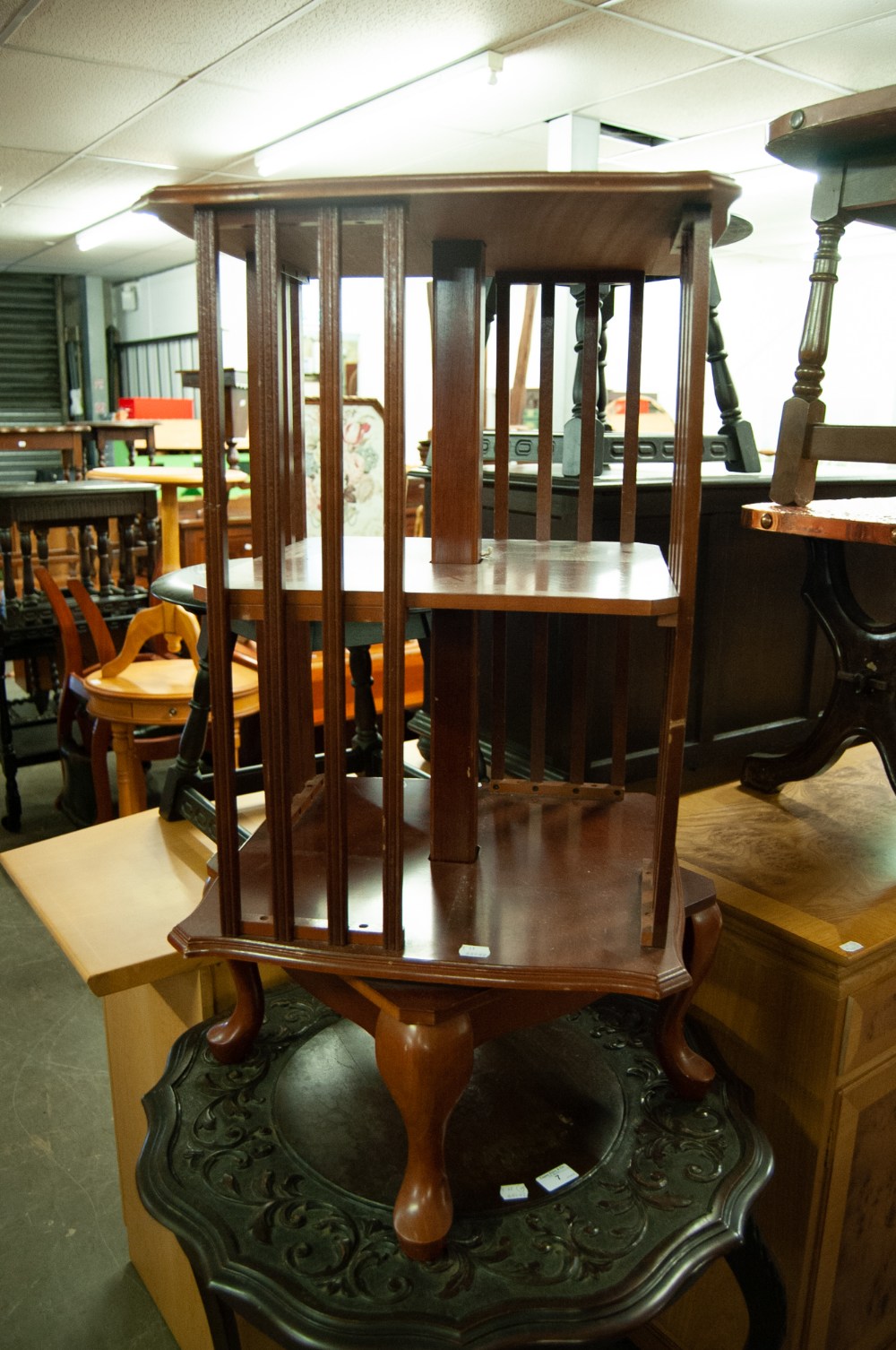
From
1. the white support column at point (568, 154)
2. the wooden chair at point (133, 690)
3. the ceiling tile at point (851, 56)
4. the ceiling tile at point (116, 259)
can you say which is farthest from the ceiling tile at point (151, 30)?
the ceiling tile at point (116, 259)

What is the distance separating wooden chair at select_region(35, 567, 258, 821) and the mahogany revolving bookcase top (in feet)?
4.49

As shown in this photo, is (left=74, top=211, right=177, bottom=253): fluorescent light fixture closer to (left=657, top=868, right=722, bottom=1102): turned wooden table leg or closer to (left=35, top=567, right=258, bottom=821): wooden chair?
(left=35, top=567, right=258, bottom=821): wooden chair

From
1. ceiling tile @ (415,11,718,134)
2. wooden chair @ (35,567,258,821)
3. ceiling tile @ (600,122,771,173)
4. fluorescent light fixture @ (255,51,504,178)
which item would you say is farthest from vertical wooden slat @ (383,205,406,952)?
ceiling tile @ (600,122,771,173)

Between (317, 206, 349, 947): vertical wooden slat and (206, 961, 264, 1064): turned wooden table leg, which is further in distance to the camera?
(206, 961, 264, 1064): turned wooden table leg

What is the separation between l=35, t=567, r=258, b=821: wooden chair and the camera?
2.66 meters

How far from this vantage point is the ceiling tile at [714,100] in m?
4.11

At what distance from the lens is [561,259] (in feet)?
3.72

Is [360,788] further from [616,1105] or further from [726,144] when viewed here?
[726,144]

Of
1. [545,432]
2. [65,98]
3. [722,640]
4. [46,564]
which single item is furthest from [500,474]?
[65,98]

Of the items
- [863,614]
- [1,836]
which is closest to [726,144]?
[863,614]

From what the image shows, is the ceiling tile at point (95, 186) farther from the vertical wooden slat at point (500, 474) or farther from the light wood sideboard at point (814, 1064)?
the light wood sideboard at point (814, 1064)

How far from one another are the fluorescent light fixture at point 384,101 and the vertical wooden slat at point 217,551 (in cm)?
367

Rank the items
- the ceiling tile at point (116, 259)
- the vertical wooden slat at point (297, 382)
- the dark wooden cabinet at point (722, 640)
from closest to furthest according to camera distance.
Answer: the vertical wooden slat at point (297, 382) < the dark wooden cabinet at point (722, 640) < the ceiling tile at point (116, 259)

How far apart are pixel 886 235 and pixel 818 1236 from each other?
7.55 m
